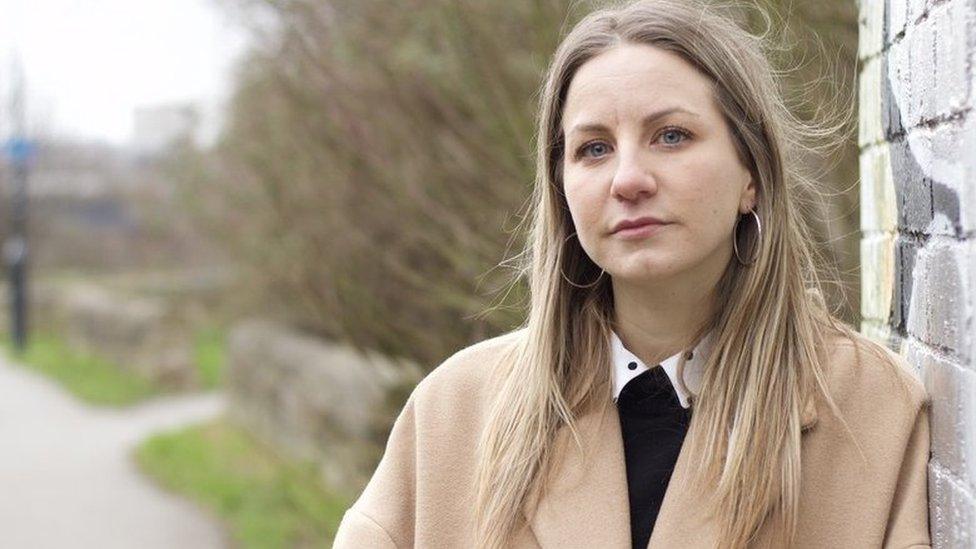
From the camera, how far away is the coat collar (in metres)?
2.27

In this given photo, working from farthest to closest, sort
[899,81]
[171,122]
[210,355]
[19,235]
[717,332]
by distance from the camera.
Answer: [19,235] → [210,355] → [171,122] → [899,81] → [717,332]

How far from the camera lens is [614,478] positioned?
2381 millimetres

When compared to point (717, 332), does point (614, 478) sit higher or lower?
lower

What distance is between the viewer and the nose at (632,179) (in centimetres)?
223

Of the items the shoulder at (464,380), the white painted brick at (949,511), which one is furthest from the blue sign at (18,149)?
the white painted brick at (949,511)

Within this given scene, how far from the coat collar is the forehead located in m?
0.51

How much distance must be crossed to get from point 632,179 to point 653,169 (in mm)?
41

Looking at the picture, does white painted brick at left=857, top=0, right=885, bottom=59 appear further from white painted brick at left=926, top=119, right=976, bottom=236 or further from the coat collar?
the coat collar

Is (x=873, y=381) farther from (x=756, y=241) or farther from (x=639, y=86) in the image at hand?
(x=639, y=86)

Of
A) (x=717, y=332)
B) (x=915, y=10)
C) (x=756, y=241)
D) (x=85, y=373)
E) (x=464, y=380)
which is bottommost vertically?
(x=85, y=373)

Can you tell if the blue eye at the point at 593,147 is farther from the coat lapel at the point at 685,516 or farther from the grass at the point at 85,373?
the grass at the point at 85,373

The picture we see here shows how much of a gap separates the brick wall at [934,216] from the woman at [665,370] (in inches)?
3.7

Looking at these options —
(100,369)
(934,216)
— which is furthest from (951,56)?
(100,369)

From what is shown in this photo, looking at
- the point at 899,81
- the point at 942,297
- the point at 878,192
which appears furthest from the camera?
the point at 878,192
